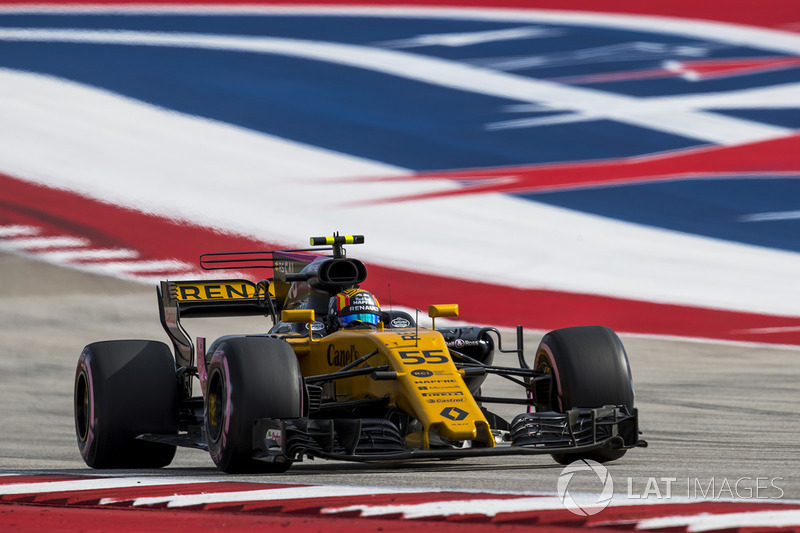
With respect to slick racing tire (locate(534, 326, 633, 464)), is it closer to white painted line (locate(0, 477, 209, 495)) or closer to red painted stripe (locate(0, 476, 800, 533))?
red painted stripe (locate(0, 476, 800, 533))

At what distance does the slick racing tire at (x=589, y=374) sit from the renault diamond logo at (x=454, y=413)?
3.75ft

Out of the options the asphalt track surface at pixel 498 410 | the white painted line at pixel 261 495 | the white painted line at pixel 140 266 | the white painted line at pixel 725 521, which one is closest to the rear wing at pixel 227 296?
the asphalt track surface at pixel 498 410

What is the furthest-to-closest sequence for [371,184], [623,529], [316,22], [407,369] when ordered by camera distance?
[316,22]
[371,184]
[407,369]
[623,529]

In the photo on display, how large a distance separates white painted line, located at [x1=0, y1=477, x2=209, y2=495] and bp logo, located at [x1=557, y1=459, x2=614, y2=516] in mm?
2262

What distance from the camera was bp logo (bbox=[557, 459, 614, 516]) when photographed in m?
6.71

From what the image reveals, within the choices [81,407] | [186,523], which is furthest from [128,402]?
[186,523]

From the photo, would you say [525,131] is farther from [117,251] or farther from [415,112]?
[117,251]

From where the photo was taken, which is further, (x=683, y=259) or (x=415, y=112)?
(x=415, y=112)

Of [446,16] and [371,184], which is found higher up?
[446,16]

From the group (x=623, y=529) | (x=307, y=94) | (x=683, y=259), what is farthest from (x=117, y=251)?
(x=623, y=529)

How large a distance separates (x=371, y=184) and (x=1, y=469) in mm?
19896

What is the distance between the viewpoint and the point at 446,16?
118 ft

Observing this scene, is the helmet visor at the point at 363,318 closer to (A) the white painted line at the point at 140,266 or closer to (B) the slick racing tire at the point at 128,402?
(B) the slick racing tire at the point at 128,402

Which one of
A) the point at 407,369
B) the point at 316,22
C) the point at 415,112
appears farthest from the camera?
the point at 316,22
